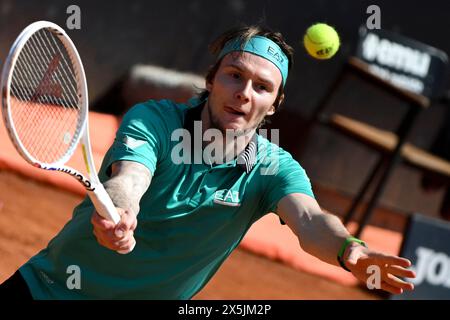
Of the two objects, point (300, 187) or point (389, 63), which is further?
point (389, 63)

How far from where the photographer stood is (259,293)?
19.6 ft

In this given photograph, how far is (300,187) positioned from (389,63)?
5878 mm

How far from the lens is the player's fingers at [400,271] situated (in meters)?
2.32

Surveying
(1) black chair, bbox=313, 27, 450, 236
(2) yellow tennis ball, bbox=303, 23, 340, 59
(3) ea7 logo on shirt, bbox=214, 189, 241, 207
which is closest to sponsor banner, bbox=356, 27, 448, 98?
(1) black chair, bbox=313, 27, 450, 236

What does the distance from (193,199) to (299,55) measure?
6.51 m

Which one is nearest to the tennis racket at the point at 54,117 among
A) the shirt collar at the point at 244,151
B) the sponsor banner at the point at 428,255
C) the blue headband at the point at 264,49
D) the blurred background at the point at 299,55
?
the shirt collar at the point at 244,151

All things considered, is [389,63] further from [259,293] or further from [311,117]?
[259,293]

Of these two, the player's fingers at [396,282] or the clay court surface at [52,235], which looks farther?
the clay court surface at [52,235]

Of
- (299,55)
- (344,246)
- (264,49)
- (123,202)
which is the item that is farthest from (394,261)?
(299,55)

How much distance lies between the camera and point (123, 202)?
234 centimetres

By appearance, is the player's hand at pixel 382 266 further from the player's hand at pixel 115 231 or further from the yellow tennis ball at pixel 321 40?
the yellow tennis ball at pixel 321 40
